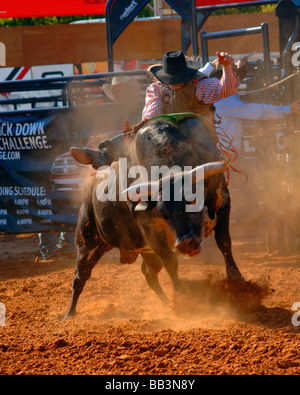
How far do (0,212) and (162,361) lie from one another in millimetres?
5468

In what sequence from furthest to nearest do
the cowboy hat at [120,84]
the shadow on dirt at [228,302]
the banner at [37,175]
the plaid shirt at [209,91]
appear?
the banner at [37,175] → the cowboy hat at [120,84] → the plaid shirt at [209,91] → the shadow on dirt at [228,302]

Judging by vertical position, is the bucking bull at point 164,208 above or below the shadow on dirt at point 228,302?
above

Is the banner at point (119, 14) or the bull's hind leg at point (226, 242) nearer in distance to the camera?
the bull's hind leg at point (226, 242)

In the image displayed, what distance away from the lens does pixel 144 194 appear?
4.16 metres

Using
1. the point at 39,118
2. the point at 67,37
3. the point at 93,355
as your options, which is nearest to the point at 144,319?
the point at 93,355

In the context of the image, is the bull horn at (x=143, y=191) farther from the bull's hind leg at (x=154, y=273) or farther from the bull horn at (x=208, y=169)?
the bull's hind leg at (x=154, y=273)

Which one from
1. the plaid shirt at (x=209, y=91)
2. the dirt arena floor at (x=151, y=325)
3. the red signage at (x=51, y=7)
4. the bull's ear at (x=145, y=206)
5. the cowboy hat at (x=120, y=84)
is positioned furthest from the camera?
the red signage at (x=51, y=7)

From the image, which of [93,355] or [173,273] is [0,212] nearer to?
[173,273]

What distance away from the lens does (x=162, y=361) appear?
141 inches

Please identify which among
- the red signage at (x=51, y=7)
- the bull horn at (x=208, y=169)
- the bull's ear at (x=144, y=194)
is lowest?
the bull's ear at (x=144, y=194)

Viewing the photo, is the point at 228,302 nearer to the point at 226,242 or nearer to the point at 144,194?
the point at 226,242

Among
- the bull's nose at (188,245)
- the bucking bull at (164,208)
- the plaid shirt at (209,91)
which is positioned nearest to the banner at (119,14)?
the plaid shirt at (209,91)

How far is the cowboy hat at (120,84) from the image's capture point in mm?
7871

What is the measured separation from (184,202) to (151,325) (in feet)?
4.37
